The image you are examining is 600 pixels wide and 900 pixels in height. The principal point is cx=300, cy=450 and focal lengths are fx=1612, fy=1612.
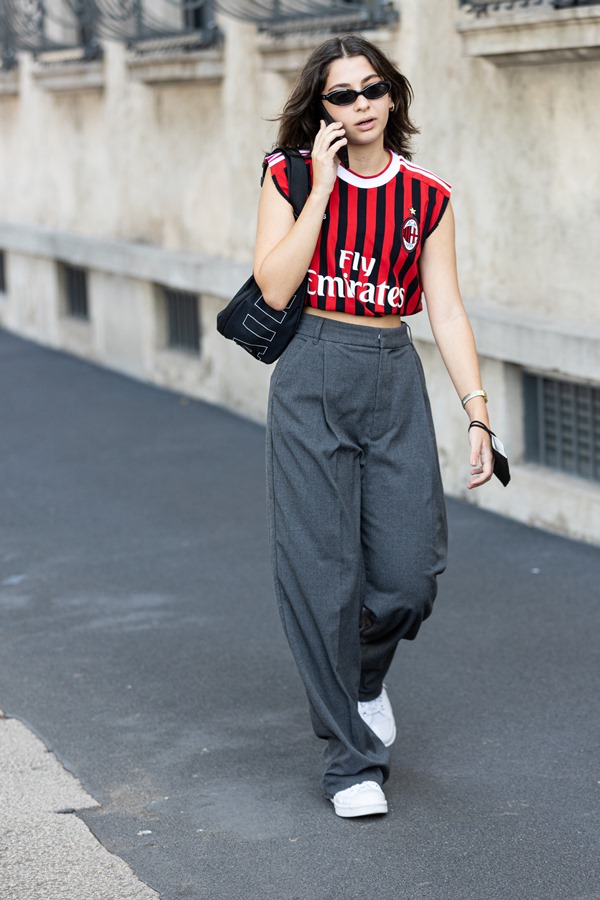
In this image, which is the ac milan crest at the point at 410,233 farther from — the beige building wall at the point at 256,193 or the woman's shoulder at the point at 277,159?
the beige building wall at the point at 256,193

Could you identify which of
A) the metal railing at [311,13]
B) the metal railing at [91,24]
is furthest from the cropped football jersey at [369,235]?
the metal railing at [91,24]

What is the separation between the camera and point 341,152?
393 cm

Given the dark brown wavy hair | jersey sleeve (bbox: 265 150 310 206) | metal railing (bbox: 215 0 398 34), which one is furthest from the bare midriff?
metal railing (bbox: 215 0 398 34)

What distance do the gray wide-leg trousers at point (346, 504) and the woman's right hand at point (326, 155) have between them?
364 mm

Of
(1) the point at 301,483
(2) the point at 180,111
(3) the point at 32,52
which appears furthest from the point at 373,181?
(3) the point at 32,52

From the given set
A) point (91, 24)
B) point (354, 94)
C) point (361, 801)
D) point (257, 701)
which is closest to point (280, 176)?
point (354, 94)

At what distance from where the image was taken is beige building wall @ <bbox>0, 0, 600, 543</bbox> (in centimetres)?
683

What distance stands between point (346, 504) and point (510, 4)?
143 inches

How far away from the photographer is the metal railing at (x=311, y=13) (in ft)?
26.7

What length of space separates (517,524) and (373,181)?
3575 millimetres

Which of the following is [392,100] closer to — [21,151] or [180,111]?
[180,111]

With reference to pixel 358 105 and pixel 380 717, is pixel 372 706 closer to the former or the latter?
pixel 380 717

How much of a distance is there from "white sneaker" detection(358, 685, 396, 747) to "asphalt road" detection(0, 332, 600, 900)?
0.12m

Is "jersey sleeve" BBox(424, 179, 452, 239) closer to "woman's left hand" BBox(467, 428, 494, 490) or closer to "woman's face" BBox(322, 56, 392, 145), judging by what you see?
"woman's face" BBox(322, 56, 392, 145)
